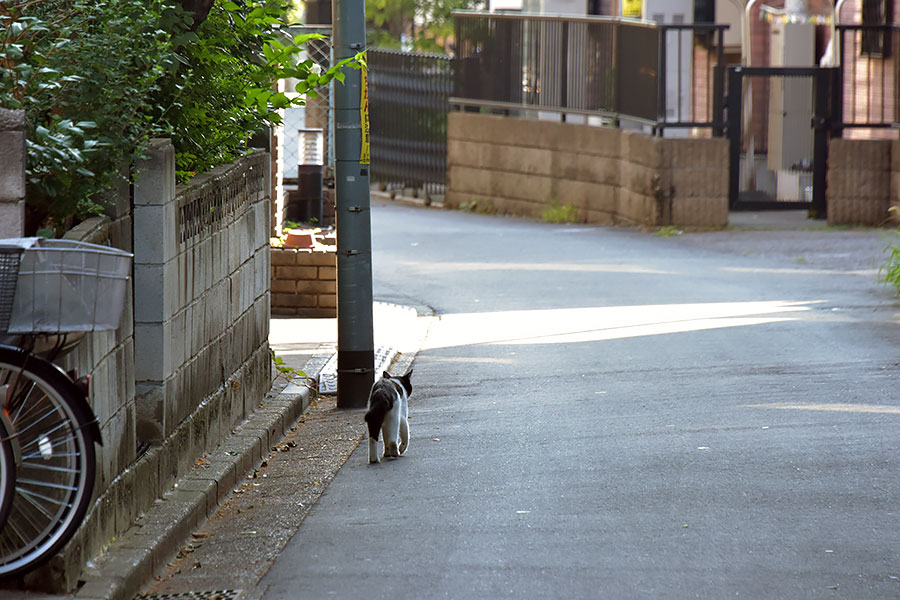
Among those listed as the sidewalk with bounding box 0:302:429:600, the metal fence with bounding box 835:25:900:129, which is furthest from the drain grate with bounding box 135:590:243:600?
the metal fence with bounding box 835:25:900:129

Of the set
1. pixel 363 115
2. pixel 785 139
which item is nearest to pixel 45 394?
pixel 363 115

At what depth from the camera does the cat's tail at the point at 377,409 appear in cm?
754

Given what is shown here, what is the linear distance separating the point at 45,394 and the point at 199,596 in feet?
3.51

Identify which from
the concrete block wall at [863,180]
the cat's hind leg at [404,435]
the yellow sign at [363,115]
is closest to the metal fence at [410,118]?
the concrete block wall at [863,180]

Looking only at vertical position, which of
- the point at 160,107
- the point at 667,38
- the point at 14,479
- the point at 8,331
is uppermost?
the point at 667,38

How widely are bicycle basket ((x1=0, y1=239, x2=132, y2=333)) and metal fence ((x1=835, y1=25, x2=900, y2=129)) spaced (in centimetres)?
1730

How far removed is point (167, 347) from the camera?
6379 millimetres

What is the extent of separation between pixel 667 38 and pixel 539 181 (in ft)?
11.9

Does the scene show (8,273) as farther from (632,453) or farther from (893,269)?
(893,269)

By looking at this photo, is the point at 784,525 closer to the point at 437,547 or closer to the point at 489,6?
the point at 437,547

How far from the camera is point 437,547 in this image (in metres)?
6.00

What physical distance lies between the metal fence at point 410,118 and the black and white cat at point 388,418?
59.7ft

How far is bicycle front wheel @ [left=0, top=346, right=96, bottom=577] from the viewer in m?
4.77

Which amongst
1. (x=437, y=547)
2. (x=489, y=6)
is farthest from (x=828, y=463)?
(x=489, y=6)
